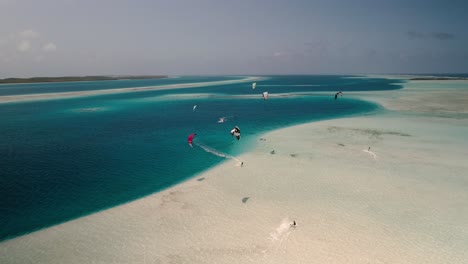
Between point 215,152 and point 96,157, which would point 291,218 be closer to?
point 215,152

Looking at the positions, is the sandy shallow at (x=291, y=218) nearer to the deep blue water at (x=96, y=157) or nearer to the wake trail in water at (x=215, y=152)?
the wake trail in water at (x=215, y=152)

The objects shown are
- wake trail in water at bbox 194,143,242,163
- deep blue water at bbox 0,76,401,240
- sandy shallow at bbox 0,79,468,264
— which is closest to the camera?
sandy shallow at bbox 0,79,468,264

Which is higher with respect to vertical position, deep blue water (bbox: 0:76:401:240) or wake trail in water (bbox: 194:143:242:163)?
wake trail in water (bbox: 194:143:242:163)

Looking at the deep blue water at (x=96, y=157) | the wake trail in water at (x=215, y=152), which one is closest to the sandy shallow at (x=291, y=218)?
the wake trail in water at (x=215, y=152)

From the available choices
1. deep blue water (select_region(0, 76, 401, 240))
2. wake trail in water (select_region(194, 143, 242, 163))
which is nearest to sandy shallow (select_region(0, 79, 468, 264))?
wake trail in water (select_region(194, 143, 242, 163))

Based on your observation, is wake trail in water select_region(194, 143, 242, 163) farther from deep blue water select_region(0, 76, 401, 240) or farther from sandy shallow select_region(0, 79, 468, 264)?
sandy shallow select_region(0, 79, 468, 264)

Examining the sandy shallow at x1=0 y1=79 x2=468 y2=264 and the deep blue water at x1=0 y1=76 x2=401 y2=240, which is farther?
the deep blue water at x1=0 y1=76 x2=401 y2=240

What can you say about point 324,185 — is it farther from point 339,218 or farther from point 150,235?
point 150,235

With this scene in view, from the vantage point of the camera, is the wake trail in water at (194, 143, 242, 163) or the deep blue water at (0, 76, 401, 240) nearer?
the deep blue water at (0, 76, 401, 240)

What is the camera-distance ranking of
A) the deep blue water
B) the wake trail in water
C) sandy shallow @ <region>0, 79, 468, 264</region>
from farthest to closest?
the wake trail in water, the deep blue water, sandy shallow @ <region>0, 79, 468, 264</region>

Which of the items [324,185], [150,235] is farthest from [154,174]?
[324,185]
